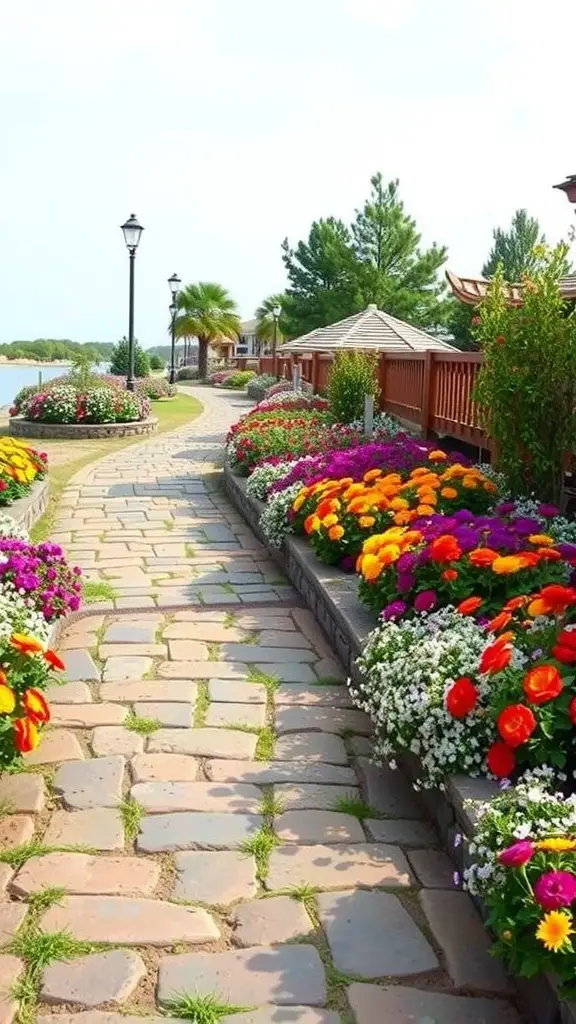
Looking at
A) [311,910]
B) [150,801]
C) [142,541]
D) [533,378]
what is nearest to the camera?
[311,910]

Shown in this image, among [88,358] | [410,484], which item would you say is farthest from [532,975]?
[88,358]

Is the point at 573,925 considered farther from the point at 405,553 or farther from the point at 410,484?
the point at 410,484

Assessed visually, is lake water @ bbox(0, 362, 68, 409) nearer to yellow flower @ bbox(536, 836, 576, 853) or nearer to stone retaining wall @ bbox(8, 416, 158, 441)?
stone retaining wall @ bbox(8, 416, 158, 441)

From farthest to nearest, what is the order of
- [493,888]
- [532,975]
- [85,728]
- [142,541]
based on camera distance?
[142,541] → [85,728] → [493,888] → [532,975]

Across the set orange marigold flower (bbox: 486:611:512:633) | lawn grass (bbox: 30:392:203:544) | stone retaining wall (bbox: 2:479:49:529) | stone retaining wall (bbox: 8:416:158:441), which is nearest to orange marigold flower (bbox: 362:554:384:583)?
orange marigold flower (bbox: 486:611:512:633)

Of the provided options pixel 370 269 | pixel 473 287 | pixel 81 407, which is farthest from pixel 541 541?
pixel 370 269

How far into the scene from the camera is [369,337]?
40.4ft

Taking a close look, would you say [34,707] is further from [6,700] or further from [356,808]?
[356,808]

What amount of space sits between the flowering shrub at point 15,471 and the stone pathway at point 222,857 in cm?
258

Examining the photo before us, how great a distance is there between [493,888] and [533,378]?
150 inches

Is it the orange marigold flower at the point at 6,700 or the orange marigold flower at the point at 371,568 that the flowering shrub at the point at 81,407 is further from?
the orange marigold flower at the point at 6,700

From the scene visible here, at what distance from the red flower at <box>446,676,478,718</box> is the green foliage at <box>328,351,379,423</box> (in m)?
7.80

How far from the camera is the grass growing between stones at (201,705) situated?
3576 millimetres

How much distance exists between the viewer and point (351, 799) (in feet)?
9.91
